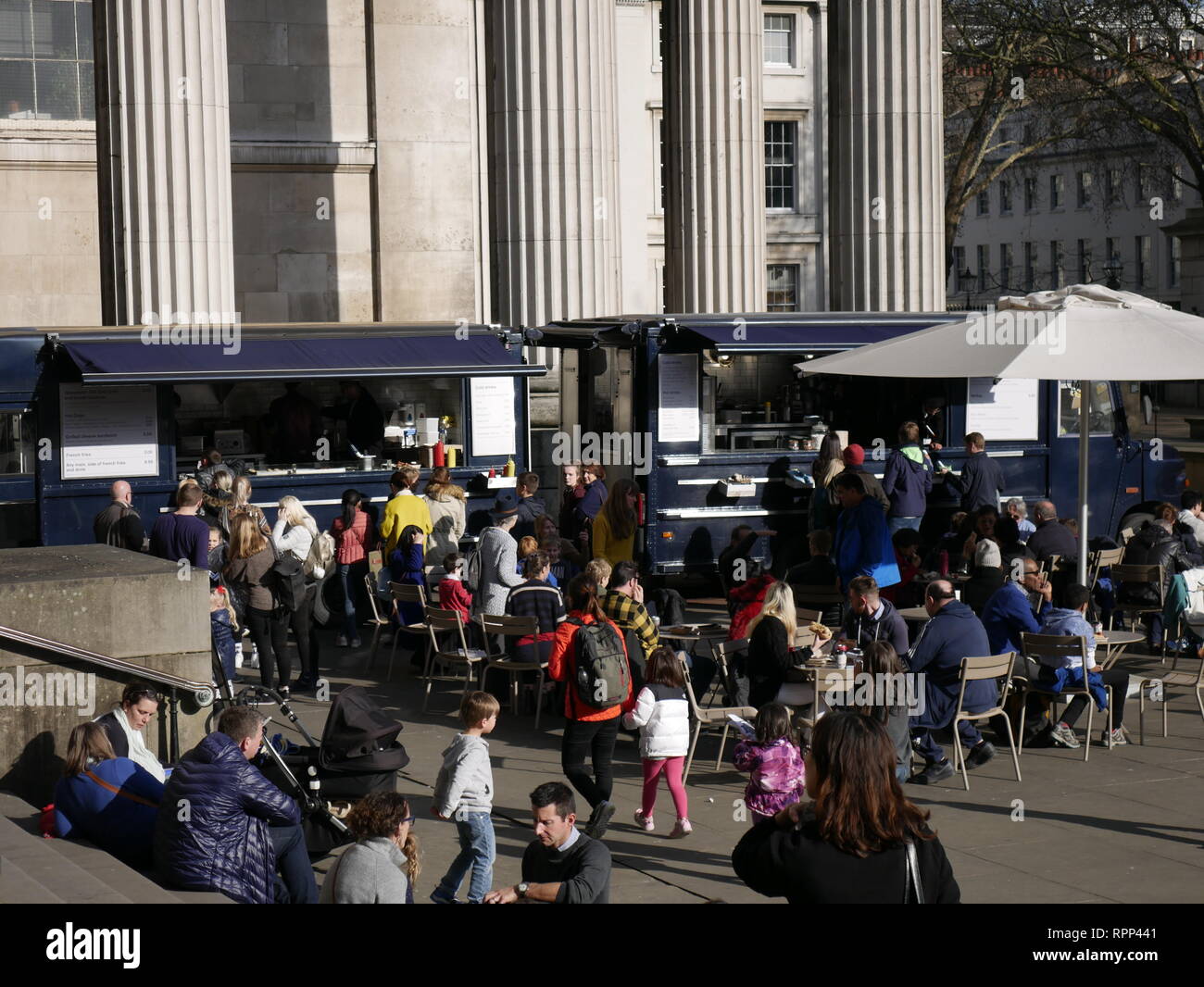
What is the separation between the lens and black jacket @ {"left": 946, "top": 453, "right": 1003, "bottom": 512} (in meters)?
18.1

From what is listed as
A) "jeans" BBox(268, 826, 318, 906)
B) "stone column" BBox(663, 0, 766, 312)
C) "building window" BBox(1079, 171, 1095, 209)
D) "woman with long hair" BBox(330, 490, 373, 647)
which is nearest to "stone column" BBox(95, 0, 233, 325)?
"woman with long hair" BBox(330, 490, 373, 647)

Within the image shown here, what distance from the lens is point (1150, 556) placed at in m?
15.2

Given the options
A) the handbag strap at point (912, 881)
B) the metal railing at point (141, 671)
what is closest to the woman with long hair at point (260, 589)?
the metal railing at point (141, 671)

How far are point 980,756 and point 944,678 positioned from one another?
0.65 meters

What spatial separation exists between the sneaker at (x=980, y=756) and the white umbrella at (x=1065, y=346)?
2407mm

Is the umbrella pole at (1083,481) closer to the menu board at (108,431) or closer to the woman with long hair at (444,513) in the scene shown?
the woman with long hair at (444,513)

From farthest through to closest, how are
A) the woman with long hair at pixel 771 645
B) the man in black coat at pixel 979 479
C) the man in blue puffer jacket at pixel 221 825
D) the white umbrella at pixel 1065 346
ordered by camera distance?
the man in black coat at pixel 979 479 < the white umbrella at pixel 1065 346 < the woman with long hair at pixel 771 645 < the man in blue puffer jacket at pixel 221 825

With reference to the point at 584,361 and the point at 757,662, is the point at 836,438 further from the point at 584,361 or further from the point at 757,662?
the point at 757,662

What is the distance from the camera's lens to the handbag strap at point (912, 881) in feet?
16.3

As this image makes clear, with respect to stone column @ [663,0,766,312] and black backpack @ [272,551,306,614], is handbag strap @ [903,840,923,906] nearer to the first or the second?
black backpack @ [272,551,306,614]

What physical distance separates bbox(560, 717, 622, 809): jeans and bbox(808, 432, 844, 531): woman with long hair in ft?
24.7

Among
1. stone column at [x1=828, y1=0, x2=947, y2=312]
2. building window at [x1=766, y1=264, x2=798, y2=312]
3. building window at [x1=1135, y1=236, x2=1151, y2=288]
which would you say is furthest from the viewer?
building window at [x1=1135, y1=236, x2=1151, y2=288]
